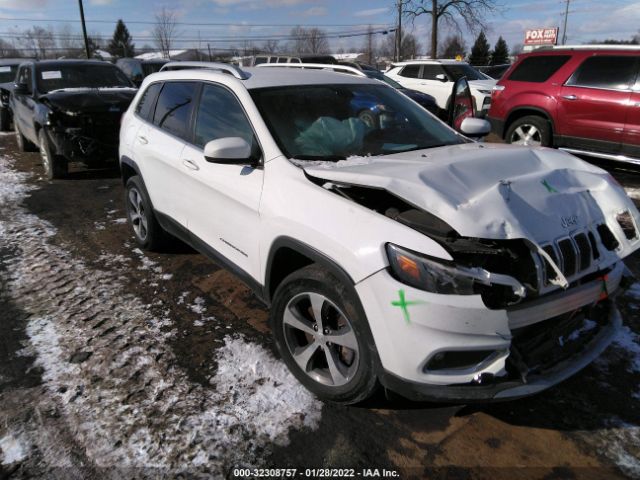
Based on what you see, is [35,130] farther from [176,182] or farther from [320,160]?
[320,160]

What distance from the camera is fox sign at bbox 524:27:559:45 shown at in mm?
55253

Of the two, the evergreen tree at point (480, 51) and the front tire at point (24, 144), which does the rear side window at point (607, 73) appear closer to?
the front tire at point (24, 144)

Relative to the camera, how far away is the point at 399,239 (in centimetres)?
219

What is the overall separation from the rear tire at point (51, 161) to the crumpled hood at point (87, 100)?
1.71ft

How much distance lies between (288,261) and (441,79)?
461 inches

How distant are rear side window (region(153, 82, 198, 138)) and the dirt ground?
1386 mm

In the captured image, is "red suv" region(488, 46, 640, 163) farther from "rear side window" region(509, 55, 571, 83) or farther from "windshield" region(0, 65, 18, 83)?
"windshield" region(0, 65, 18, 83)

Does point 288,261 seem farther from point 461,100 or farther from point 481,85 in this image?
point 481,85

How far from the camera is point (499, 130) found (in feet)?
28.9

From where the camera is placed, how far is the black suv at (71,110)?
7.48 m

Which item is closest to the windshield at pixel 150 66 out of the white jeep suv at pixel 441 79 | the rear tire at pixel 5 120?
the rear tire at pixel 5 120

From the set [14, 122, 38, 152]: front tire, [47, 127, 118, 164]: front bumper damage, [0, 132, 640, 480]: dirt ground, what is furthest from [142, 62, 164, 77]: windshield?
[0, 132, 640, 480]: dirt ground

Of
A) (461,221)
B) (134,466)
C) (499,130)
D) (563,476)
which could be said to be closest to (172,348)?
(134,466)

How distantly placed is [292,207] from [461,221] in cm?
91
